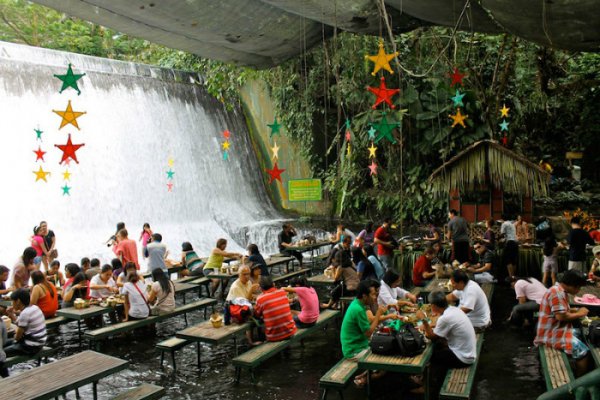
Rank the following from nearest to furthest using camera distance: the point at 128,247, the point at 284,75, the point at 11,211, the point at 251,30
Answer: the point at 251,30, the point at 128,247, the point at 11,211, the point at 284,75

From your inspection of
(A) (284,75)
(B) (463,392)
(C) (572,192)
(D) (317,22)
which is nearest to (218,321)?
(B) (463,392)

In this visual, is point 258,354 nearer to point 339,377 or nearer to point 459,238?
point 339,377

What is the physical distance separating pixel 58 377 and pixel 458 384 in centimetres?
392

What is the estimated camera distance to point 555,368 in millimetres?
5504

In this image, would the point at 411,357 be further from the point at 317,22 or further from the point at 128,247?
the point at 128,247

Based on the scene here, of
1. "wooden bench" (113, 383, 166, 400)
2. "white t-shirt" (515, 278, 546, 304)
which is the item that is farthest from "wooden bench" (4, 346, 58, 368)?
"white t-shirt" (515, 278, 546, 304)

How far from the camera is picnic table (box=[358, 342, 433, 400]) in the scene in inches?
211

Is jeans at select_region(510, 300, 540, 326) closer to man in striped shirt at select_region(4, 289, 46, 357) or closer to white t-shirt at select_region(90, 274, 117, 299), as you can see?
white t-shirt at select_region(90, 274, 117, 299)

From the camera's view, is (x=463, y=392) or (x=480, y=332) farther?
(x=480, y=332)

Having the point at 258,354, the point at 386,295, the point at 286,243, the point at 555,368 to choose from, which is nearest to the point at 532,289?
the point at 386,295

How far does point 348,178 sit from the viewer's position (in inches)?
778

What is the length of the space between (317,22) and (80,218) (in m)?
11.4

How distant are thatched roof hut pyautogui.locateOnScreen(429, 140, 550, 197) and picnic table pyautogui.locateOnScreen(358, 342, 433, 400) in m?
8.57

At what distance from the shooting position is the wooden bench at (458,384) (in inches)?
199
